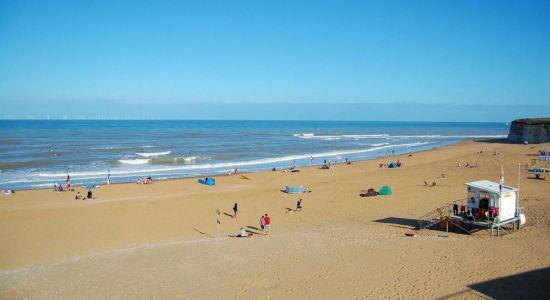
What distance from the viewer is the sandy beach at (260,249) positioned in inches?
457

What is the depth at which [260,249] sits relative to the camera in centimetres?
1509

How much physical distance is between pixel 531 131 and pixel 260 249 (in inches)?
2233

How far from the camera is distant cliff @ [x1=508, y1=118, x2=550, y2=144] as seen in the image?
57.3m

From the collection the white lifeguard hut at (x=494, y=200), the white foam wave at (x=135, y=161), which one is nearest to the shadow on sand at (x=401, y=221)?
the white lifeguard hut at (x=494, y=200)

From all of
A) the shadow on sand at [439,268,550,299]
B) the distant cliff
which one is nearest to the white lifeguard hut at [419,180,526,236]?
the shadow on sand at [439,268,550,299]

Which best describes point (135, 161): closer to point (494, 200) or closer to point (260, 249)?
point (260, 249)

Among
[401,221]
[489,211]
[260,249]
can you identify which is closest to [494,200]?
[489,211]

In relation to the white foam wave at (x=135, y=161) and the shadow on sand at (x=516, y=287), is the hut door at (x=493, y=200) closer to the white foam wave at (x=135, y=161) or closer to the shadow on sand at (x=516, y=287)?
the shadow on sand at (x=516, y=287)

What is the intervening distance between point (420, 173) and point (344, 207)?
46.1 ft

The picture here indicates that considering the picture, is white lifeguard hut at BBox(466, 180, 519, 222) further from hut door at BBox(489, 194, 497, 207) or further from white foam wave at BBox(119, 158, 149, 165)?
white foam wave at BBox(119, 158, 149, 165)

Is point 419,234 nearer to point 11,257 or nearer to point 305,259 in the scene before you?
point 305,259

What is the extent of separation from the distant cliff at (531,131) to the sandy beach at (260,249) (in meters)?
36.3

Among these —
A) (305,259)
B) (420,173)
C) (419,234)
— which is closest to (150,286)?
(305,259)

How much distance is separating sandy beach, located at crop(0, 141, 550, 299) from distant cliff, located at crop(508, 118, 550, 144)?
119ft
